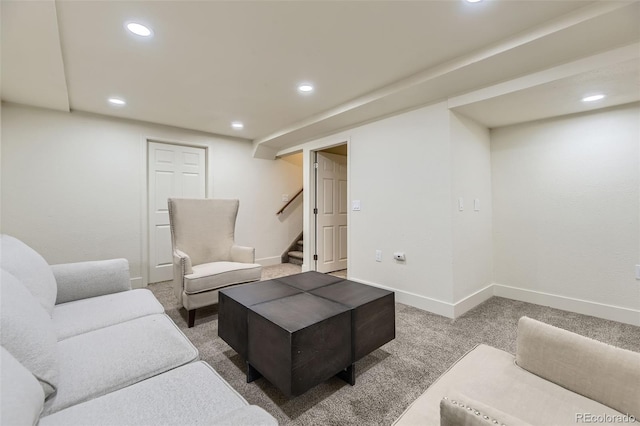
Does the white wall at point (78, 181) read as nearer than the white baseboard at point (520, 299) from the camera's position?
No

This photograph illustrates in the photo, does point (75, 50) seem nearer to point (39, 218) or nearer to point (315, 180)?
point (39, 218)

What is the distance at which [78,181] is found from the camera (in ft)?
10.7

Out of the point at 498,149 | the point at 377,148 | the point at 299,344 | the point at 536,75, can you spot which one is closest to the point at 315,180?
the point at 377,148

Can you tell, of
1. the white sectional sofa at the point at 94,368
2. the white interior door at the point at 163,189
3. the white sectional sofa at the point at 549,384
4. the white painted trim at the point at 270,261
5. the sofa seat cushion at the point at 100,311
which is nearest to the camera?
the white sectional sofa at the point at 94,368

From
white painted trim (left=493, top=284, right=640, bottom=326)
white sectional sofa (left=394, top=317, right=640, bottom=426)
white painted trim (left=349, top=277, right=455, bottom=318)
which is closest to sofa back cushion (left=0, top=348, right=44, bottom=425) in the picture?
white sectional sofa (left=394, top=317, right=640, bottom=426)

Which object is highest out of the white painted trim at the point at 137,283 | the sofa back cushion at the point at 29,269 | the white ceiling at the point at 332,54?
the white ceiling at the point at 332,54

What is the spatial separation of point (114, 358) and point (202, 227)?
196 centimetres

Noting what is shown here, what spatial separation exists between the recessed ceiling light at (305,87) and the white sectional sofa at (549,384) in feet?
7.99

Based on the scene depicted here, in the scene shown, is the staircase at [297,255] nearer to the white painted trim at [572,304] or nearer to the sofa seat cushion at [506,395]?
the white painted trim at [572,304]

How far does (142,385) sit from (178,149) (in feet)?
12.2

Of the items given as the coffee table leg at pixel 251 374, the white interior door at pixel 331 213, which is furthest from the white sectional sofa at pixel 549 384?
the white interior door at pixel 331 213

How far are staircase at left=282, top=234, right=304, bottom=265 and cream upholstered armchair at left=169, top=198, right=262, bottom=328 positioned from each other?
75.2 inches

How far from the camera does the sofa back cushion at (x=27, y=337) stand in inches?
33.1

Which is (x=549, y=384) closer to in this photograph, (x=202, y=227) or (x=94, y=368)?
(x=94, y=368)
